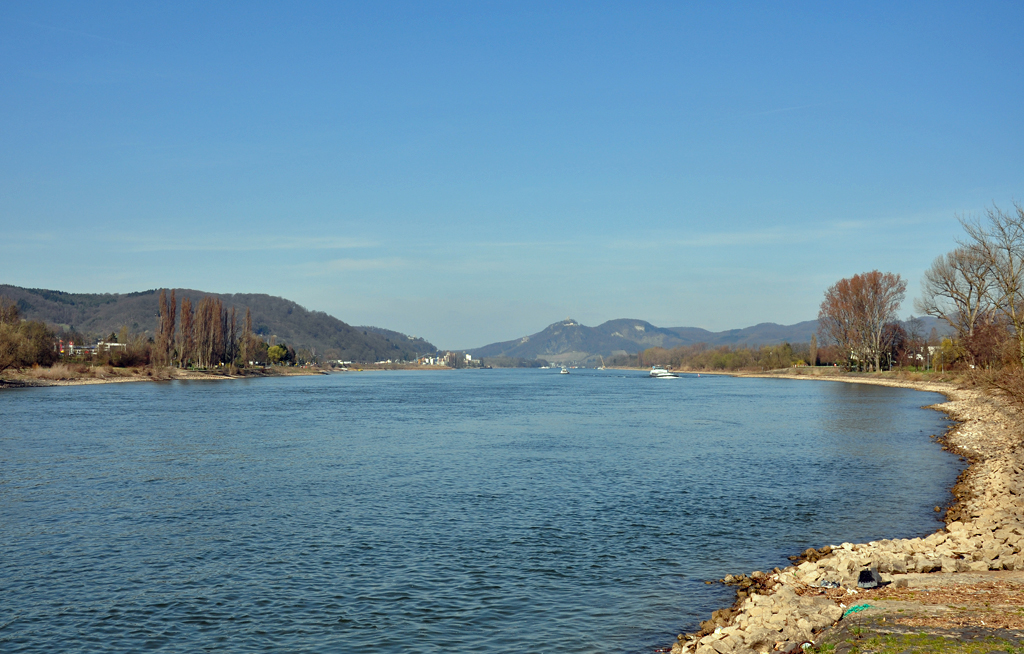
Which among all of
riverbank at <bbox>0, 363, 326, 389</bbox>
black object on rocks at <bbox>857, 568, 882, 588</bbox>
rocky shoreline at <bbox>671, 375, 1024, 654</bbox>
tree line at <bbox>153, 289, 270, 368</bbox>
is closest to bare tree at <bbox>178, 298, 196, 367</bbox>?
tree line at <bbox>153, 289, 270, 368</bbox>

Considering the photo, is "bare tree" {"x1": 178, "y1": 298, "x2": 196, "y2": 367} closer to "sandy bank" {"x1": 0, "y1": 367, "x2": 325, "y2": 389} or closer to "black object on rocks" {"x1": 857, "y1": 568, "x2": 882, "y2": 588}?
"sandy bank" {"x1": 0, "y1": 367, "x2": 325, "y2": 389}

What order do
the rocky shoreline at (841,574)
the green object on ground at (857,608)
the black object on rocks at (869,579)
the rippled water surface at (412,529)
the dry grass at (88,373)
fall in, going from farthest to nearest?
the dry grass at (88,373)
the black object on rocks at (869,579)
the rippled water surface at (412,529)
the green object on ground at (857,608)
the rocky shoreline at (841,574)

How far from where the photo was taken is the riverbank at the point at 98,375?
9905 centimetres

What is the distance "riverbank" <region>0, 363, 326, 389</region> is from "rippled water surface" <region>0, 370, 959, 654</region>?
66259 millimetres

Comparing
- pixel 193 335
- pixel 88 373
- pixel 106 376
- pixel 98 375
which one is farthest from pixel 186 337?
pixel 88 373

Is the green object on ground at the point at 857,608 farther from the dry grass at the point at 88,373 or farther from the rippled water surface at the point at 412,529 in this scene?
the dry grass at the point at 88,373

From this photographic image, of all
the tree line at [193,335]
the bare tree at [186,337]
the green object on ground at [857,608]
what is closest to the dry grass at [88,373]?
the tree line at [193,335]

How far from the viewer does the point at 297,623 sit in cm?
1299

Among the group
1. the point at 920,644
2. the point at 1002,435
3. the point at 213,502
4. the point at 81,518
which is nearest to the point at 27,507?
the point at 81,518

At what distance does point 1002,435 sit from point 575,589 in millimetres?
35748

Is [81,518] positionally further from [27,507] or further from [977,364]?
[977,364]

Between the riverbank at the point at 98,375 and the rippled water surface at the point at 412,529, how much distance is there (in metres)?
66.3

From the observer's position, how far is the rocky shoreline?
11281mm

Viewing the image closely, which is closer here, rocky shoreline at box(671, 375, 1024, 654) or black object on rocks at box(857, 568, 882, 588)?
rocky shoreline at box(671, 375, 1024, 654)
